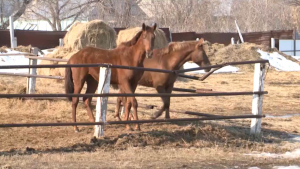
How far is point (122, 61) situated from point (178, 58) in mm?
1451

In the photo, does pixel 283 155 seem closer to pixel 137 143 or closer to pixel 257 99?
→ pixel 257 99

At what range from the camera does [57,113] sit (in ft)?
38.2

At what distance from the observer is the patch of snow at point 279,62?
95.7ft

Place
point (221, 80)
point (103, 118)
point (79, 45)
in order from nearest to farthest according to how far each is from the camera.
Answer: point (103, 118) < point (79, 45) < point (221, 80)

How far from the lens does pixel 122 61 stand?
9570 mm

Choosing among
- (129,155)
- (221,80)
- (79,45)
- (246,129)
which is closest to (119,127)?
(129,155)

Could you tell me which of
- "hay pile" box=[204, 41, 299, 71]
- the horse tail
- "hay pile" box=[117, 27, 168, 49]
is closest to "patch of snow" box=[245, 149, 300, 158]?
the horse tail

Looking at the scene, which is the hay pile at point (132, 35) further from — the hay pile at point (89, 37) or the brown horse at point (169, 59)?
the brown horse at point (169, 59)

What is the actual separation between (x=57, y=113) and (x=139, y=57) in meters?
3.12

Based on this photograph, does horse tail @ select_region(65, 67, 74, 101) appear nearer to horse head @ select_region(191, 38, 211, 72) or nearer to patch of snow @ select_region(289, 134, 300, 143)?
horse head @ select_region(191, 38, 211, 72)

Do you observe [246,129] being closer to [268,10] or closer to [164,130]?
[164,130]

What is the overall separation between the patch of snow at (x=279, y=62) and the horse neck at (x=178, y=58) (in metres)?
19.1

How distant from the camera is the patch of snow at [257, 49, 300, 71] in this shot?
29156 mm

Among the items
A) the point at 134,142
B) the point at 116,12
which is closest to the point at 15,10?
the point at 116,12
